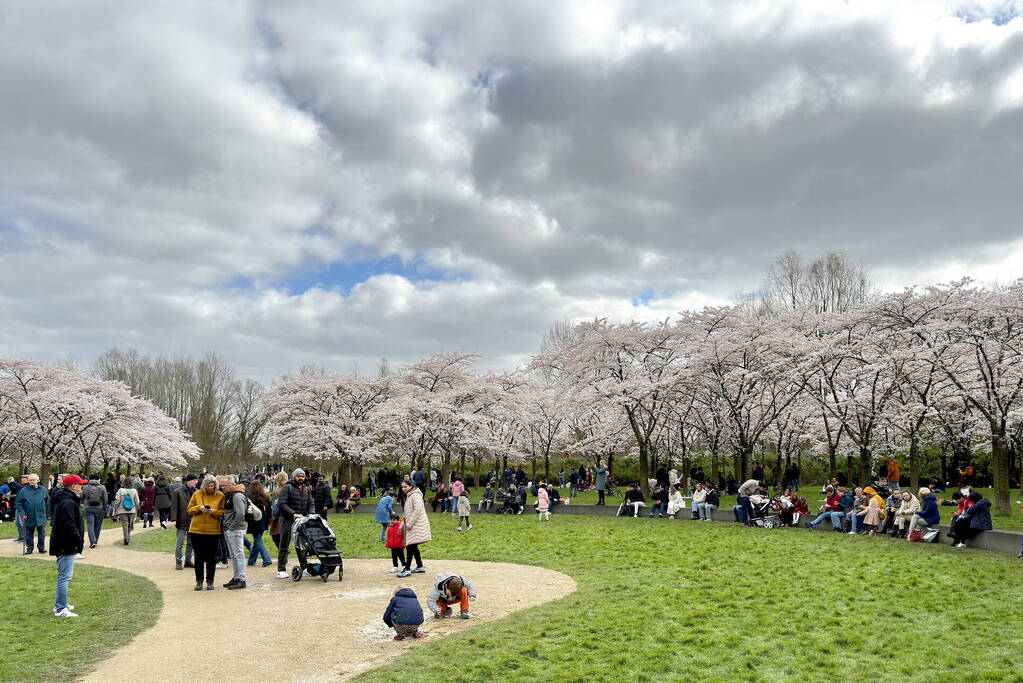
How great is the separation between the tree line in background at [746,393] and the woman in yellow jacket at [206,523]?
17972 mm

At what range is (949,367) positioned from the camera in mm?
21109

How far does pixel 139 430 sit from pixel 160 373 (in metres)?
24.6

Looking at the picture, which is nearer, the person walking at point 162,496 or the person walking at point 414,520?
the person walking at point 414,520

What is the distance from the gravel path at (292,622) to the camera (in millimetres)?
6648

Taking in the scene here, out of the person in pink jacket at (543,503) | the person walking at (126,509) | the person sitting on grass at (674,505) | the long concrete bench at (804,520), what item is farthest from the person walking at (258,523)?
the person sitting on grass at (674,505)

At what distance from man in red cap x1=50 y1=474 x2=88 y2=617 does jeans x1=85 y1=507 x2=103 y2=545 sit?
7.16m

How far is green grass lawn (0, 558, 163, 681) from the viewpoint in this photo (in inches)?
273

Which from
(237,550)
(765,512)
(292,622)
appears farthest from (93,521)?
(765,512)

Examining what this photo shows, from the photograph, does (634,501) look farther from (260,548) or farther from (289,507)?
(289,507)

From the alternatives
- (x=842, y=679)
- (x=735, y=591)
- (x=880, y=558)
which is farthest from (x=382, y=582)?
(x=880, y=558)

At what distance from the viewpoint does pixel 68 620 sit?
8797 mm

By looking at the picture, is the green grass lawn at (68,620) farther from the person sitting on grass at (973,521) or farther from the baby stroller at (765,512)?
the baby stroller at (765,512)

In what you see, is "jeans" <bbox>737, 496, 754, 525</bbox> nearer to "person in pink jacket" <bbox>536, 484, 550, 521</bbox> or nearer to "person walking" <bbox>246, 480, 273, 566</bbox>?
"person in pink jacket" <bbox>536, 484, 550, 521</bbox>

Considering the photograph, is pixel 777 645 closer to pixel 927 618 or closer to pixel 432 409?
pixel 927 618
